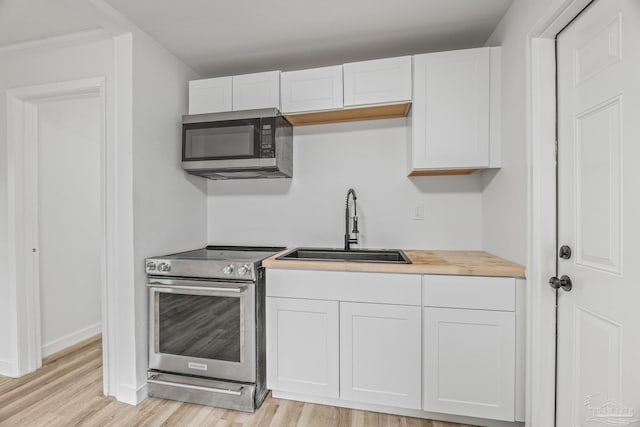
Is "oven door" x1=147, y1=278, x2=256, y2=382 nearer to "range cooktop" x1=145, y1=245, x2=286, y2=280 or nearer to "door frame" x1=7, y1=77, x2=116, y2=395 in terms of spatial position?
"range cooktop" x1=145, y1=245, x2=286, y2=280

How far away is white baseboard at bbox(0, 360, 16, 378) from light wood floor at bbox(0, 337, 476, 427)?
127 mm

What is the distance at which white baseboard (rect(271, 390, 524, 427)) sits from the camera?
1611 mm

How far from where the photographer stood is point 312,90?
80.1 inches

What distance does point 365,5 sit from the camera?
1655mm

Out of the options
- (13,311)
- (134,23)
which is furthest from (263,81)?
(13,311)

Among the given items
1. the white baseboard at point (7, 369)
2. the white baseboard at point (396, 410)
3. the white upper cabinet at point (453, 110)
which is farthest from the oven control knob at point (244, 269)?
the white baseboard at point (7, 369)

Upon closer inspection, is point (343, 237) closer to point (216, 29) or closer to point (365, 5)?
point (365, 5)

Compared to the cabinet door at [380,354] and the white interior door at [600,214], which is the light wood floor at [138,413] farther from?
the white interior door at [600,214]

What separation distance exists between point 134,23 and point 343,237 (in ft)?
6.56

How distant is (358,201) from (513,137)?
1101 mm

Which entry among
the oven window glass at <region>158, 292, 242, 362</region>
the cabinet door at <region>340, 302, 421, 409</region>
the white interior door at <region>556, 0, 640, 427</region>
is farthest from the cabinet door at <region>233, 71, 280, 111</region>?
the white interior door at <region>556, 0, 640, 427</region>

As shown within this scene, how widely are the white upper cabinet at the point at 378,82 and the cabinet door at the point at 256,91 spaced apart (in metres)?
0.51

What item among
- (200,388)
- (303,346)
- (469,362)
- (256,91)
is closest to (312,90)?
(256,91)

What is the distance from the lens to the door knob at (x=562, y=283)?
127 centimetres
